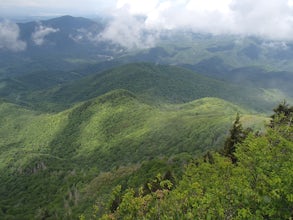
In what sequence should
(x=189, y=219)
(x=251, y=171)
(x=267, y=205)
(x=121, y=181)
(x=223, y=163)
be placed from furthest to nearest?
(x=121, y=181)
(x=223, y=163)
(x=251, y=171)
(x=189, y=219)
(x=267, y=205)

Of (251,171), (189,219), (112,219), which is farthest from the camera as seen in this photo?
(251,171)

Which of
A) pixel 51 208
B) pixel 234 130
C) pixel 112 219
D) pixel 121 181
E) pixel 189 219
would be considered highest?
pixel 189 219

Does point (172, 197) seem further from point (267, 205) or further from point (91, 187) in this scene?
point (91, 187)

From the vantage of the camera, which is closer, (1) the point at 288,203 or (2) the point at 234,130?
(1) the point at 288,203

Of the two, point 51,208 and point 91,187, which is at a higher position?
point 91,187

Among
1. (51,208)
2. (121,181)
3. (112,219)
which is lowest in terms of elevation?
(51,208)

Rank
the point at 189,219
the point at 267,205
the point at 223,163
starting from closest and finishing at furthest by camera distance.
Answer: the point at 267,205
the point at 189,219
the point at 223,163

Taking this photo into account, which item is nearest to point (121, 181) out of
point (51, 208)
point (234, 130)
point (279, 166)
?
point (51, 208)

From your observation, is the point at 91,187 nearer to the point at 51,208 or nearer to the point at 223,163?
the point at 51,208

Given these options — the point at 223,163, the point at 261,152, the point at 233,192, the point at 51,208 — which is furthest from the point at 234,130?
the point at 51,208
